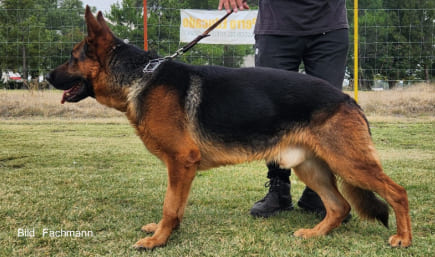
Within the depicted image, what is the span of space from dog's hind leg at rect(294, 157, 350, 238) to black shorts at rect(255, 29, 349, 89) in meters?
0.84

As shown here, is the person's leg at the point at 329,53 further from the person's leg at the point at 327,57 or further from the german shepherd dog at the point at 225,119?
the german shepherd dog at the point at 225,119

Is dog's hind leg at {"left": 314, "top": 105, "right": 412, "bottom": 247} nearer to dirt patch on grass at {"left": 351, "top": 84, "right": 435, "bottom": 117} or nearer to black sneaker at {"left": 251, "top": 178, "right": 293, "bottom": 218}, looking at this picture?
black sneaker at {"left": 251, "top": 178, "right": 293, "bottom": 218}

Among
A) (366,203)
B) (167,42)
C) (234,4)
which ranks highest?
(167,42)

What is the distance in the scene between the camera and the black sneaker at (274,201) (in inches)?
131

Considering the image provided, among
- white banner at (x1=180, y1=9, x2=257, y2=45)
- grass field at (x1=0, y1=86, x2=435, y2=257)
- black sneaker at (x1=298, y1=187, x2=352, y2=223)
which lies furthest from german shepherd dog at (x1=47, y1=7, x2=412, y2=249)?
white banner at (x1=180, y1=9, x2=257, y2=45)

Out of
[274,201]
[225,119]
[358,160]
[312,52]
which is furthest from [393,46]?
[225,119]

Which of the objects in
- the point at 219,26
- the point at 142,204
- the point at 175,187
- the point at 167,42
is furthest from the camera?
the point at 167,42

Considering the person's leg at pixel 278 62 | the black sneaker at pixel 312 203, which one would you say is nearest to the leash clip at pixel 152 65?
the person's leg at pixel 278 62

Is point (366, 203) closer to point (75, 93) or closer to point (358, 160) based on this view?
point (358, 160)

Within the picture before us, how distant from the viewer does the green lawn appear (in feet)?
8.29

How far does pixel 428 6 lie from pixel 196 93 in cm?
2789

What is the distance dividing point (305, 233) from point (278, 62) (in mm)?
1561

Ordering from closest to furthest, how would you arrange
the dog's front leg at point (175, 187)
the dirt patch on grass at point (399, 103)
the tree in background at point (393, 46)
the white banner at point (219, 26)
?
the dog's front leg at point (175, 187), the white banner at point (219, 26), the dirt patch on grass at point (399, 103), the tree in background at point (393, 46)

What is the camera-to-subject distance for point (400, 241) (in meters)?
2.59
